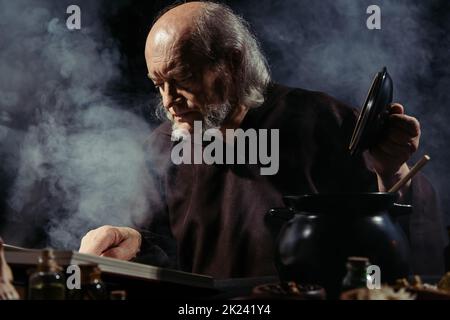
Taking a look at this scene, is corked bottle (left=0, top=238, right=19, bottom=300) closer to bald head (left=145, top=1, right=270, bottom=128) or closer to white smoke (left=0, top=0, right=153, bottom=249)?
bald head (left=145, top=1, right=270, bottom=128)

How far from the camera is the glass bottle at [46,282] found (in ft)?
3.17

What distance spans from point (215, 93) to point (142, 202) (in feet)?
1.97

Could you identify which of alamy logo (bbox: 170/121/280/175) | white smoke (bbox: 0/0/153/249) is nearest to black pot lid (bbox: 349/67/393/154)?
alamy logo (bbox: 170/121/280/175)

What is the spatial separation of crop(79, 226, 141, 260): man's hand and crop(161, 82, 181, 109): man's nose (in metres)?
0.56

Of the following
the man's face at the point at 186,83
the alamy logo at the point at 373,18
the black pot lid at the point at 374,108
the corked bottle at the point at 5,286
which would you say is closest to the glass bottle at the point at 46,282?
the corked bottle at the point at 5,286

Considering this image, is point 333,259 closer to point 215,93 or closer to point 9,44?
point 215,93

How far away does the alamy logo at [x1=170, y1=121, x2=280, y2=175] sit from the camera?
2.55 meters

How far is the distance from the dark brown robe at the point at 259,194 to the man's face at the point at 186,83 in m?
0.16

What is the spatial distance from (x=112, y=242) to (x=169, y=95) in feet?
2.28

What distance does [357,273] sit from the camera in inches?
40.6

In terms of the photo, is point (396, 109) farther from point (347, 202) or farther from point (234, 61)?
point (234, 61)
